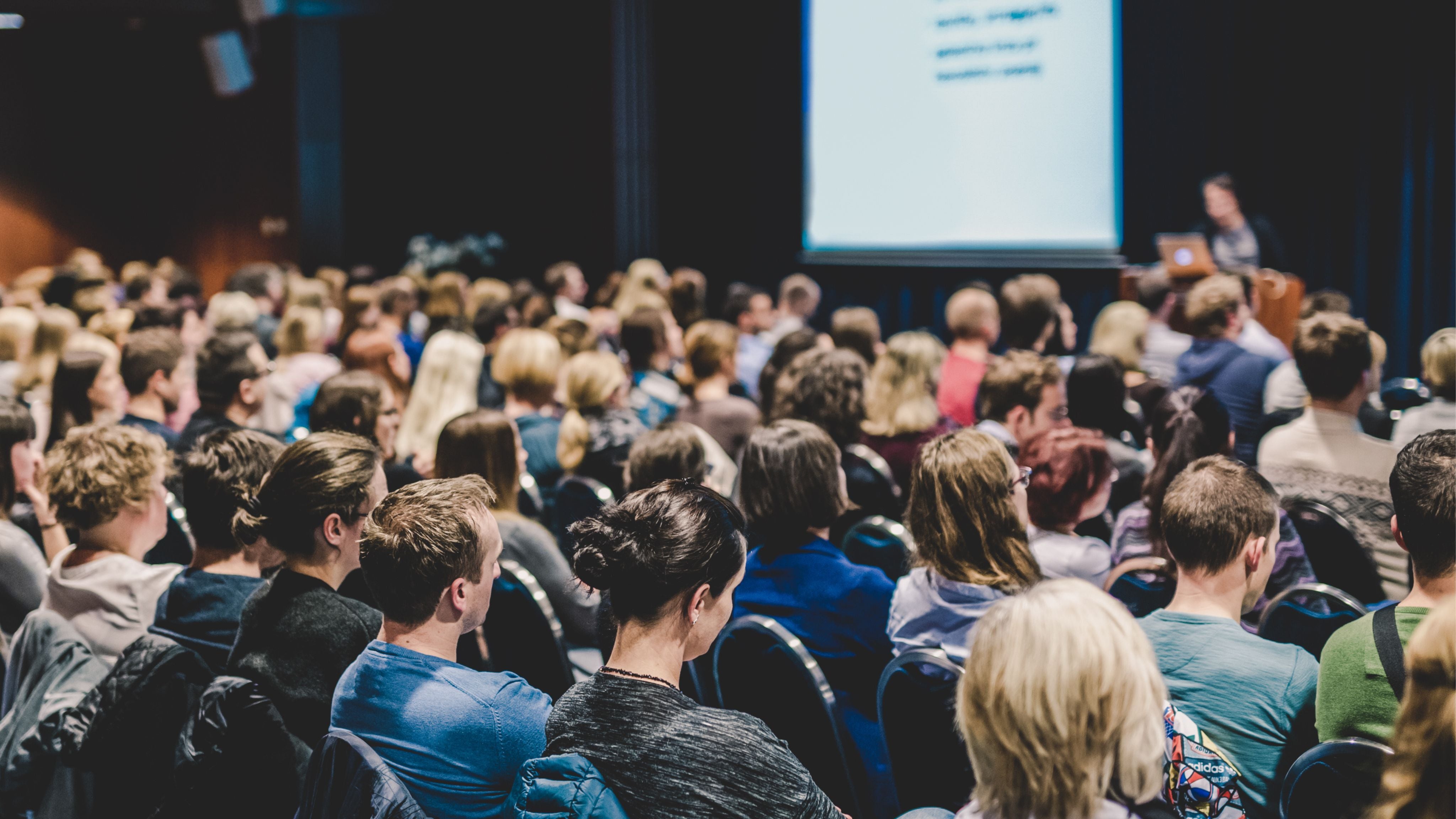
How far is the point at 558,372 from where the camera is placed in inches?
195

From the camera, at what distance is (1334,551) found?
3.15 metres

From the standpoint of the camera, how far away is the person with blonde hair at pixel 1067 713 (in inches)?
53.7

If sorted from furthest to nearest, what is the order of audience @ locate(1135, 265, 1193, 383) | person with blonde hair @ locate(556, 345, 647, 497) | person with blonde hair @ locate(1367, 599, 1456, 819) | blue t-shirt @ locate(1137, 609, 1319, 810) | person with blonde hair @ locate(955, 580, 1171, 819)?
audience @ locate(1135, 265, 1193, 383), person with blonde hair @ locate(556, 345, 647, 497), blue t-shirt @ locate(1137, 609, 1319, 810), person with blonde hair @ locate(955, 580, 1171, 819), person with blonde hair @ locate(1367, 599, 1456, 819)

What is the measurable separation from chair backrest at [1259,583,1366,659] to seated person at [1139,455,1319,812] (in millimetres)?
292

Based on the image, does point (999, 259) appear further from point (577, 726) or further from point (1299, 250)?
point (577, 726)

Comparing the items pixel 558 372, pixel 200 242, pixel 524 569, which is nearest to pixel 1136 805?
pixel 524 569

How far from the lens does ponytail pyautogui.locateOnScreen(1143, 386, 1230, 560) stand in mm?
3121

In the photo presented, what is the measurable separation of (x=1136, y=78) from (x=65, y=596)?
7.91m

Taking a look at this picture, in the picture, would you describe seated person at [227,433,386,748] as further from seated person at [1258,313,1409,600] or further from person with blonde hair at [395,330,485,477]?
seated person at [1258,313,1409,600]

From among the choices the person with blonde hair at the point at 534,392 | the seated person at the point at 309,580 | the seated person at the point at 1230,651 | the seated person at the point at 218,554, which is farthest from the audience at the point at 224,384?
the seated person at the point at 1230,651

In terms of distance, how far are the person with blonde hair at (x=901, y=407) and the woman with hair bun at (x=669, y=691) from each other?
239cm

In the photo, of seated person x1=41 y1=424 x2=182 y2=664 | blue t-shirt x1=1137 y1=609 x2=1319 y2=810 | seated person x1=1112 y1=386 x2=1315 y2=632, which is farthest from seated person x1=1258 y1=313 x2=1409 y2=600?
seated person x1=41 y1=424 x2=182 y2=664

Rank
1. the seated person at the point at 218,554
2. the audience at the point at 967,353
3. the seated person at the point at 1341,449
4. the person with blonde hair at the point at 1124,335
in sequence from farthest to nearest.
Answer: the person with blonde hair at the point at 1124,335
the audience at the point at 967,353
the seated person at the point at 1341,449
the seated person at the point at 218,554

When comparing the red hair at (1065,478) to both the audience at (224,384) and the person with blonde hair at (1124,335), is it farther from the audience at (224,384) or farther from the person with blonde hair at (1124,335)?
the audience at (224,384)
